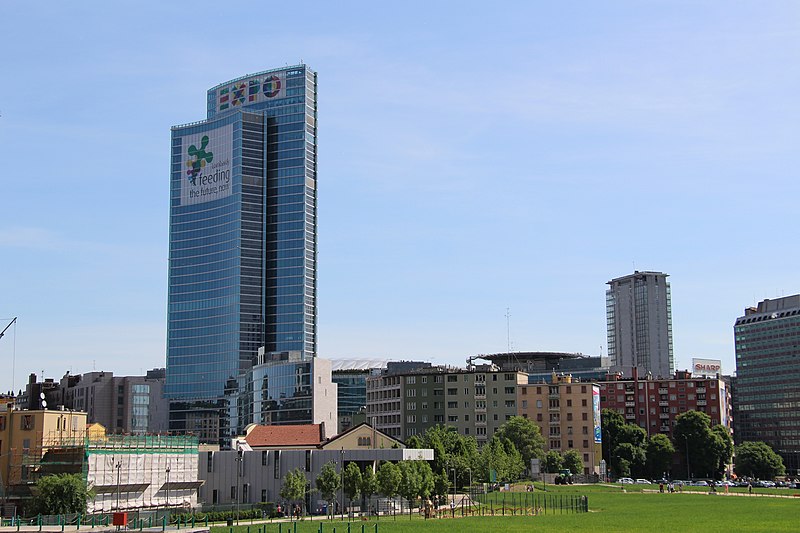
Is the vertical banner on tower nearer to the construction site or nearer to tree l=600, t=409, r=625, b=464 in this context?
tree l=600, t=409, r=625, b=464

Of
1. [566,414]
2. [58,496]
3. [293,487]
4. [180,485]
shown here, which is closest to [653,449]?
[566,414]

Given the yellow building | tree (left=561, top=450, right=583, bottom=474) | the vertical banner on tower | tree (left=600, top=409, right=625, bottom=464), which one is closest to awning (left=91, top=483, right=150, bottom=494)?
the yellow building

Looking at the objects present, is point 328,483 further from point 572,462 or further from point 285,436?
point 572,462

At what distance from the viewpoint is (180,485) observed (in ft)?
341

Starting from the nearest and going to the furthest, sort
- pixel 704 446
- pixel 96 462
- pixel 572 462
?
pixel 96 462
pixel 572 462
pixel 704 446

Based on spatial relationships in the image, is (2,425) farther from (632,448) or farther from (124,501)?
(632,448)

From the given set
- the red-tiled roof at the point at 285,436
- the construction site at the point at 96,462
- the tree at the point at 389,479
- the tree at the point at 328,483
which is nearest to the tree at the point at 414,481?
the tree at the point at 389,479

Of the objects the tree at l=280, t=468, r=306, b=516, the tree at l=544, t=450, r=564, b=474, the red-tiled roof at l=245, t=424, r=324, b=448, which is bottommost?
the tree at l=544, t=450, r=564, b=474

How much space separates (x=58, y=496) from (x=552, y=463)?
357 feet

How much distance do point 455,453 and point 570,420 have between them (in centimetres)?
6161

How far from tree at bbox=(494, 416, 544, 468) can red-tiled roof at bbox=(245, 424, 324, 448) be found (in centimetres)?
4590

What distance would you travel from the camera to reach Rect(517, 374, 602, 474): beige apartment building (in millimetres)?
190375

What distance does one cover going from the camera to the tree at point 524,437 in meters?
172

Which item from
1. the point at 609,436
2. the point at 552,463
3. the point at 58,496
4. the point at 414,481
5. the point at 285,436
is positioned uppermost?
the point at 285,436
